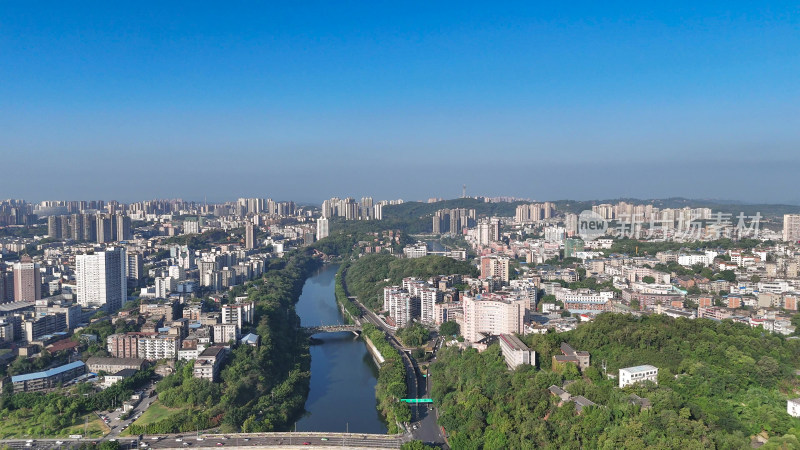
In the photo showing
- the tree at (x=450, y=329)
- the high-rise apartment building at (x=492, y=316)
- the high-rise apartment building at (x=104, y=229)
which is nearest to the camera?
the high-rise apartment building at (x=492, y=316)

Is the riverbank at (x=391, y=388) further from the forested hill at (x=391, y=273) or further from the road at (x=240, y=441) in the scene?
the forested hill at (x=391, y=273)

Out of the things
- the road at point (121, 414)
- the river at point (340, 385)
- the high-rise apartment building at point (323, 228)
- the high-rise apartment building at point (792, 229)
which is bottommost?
the river at point (340, 385)

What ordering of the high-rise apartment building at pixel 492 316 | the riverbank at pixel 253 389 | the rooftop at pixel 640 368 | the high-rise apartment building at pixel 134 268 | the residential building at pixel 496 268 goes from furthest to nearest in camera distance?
the high-rise apartment building at pixel 134 268 → the residential building at pixel 496 268 → the high-rise apartment building at pixel 492 316 → the riverbank at pixel 253 389 → the rooftop at pixel 640 368

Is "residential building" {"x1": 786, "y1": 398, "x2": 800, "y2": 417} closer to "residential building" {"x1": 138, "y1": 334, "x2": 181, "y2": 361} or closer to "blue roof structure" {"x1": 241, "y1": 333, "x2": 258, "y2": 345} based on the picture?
"blue roof structure" {"x1": 241, "y1": 333, "x2": 258, "y2": 345}

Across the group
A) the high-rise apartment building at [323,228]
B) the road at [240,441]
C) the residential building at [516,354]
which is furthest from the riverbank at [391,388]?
the high-rise apartment building at [323,228]

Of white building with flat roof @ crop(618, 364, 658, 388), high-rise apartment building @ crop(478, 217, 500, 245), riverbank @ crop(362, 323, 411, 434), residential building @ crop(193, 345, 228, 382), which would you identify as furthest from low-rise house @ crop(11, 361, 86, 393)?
high-rise apartment building @ crop(478, 217, 500, 245)

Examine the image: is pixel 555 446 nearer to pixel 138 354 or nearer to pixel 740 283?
pixel 138 354

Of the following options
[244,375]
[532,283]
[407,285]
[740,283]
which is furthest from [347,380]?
[740,283]

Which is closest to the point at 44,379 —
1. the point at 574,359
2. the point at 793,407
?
the point at 574,359
